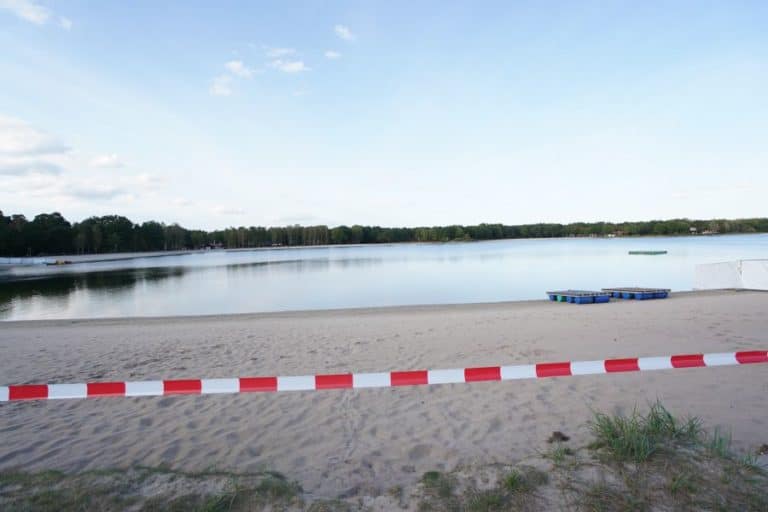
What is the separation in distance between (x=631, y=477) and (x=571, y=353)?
17.3ft

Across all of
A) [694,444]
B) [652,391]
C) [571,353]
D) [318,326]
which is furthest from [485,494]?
[318,326]

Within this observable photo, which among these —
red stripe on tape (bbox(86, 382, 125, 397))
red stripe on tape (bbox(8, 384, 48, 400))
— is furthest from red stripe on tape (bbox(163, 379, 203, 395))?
red stripe on tape (bbox(8, 384, 48, 400))

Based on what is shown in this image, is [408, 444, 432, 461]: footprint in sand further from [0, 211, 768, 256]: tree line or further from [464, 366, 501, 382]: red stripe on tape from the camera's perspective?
[0, 211, 768, 256]: tree line

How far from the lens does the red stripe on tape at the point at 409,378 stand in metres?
4.75

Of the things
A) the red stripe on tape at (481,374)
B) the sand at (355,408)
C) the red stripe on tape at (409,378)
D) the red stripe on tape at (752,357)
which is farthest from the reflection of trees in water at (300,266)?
the red stripe on tape at (752,357)

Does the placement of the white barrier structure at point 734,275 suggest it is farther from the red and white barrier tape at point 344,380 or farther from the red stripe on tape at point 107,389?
the red stripe on tape at point 107,389

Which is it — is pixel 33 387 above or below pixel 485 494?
above

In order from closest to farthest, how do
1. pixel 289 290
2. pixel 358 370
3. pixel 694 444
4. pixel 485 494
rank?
pixel 485 494 → pixel 694 444 → pixel 358 370 → pixel 289 290

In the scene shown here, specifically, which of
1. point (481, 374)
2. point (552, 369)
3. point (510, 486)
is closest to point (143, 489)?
point (510, 486)

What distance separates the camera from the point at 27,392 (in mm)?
4551

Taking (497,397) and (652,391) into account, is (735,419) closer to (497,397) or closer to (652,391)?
(652,391)

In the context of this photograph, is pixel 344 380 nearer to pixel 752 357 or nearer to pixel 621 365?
pixel 621 365

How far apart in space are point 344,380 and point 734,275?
23.8 m

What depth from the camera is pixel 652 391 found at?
596 centimetres
